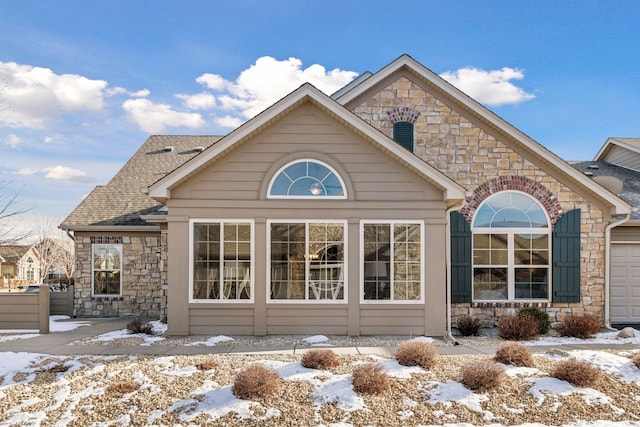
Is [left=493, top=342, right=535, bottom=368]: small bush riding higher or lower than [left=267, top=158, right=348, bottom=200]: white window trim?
lower

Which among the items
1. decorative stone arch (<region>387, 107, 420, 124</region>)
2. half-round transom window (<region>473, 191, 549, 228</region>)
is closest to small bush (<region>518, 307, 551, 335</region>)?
half-round transom window (<region>473, 191, 549, 228</region>)

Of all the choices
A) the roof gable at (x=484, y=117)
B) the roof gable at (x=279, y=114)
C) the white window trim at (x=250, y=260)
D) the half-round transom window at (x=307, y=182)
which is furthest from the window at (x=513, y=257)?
the white window trim at (x=250, y=260)

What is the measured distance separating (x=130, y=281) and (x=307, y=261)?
22.1 feet

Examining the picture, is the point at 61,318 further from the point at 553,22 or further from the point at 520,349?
the point at 553,22

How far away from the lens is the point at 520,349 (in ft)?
23.6

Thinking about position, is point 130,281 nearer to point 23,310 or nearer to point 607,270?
point 23,310

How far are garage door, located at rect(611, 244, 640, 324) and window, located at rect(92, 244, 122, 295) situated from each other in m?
13.6

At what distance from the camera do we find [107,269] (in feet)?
45.1

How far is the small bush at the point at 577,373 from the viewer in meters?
6.34

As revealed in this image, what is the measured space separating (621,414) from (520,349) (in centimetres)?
163

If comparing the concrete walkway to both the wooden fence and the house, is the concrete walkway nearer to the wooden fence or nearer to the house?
the wooden fence

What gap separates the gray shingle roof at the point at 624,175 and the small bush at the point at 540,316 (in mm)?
3787

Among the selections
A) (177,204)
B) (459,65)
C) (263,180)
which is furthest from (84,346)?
(459,65)

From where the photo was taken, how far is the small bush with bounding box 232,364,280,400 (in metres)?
5.88
